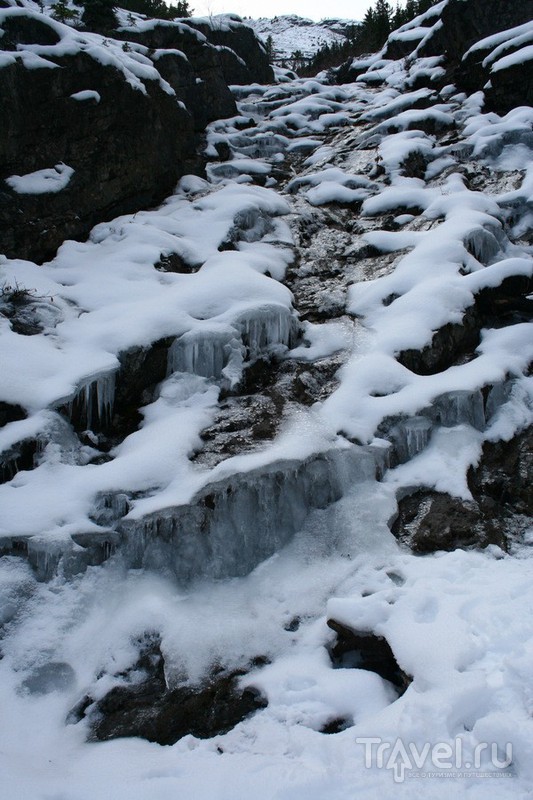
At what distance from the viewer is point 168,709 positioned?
11.3ft

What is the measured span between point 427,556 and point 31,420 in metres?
3.68

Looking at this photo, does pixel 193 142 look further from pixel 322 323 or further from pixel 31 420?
pixel 31 420

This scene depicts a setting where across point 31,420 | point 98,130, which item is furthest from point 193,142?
point 31,420

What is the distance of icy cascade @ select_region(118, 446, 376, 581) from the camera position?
4262mm

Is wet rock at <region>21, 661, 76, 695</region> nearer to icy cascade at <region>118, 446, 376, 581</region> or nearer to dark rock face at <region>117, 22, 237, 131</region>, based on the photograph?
icy cascade at <region>118, 446, 376, 581</region>

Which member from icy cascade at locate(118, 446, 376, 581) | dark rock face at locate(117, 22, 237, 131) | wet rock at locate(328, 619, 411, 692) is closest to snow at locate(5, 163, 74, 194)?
icy cascade at locate(118, 446, 376, 581)

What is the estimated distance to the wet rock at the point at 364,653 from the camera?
3.32 m

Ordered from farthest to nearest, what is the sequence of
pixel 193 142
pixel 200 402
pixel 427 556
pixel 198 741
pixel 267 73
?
pixel 267 73 < pixel 193 142 < pixel 200 402 < pixel 427 556 < pixel 198 741

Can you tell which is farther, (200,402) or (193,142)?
(193,142)

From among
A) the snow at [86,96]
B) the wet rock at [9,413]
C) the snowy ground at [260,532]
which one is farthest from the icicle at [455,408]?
the snow at [86,96]

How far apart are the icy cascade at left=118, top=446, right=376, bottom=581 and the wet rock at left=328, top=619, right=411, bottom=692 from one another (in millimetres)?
1041

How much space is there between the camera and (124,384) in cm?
561

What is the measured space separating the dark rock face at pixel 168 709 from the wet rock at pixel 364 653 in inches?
24.0

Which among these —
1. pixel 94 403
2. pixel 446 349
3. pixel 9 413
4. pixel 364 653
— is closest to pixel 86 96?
pixel 94 403
